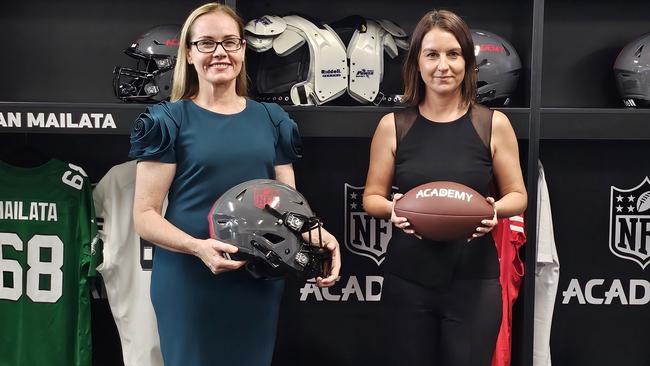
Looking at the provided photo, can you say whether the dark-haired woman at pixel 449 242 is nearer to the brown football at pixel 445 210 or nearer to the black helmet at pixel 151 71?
the brown football at pixel 445 210

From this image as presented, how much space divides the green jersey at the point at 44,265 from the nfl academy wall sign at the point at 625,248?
1.91m

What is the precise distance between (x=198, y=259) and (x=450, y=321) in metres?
0.73

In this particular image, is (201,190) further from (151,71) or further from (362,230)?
(362,230)

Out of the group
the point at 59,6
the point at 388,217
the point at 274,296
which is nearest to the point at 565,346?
the point at 388,217

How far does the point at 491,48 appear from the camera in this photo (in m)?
2.56

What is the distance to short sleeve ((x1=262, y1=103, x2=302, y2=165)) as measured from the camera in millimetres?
2074

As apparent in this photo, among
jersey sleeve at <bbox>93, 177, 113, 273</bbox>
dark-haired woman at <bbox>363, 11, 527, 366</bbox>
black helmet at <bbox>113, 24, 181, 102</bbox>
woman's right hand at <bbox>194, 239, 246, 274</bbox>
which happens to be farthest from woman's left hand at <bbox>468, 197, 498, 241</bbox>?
jersey sleeve at <bbox>93, 177, 113, 273</bbox>

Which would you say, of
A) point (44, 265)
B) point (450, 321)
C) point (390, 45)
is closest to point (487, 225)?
point (450, 321)

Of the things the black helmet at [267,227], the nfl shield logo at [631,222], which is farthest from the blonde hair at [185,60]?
the nfl shield logo at [631,222]

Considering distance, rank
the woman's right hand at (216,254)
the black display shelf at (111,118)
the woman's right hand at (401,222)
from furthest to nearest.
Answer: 1. the black display shelf at (111,118)
2. the woman's right hand at (401,222)
3. the woman's right hand at (216,254)

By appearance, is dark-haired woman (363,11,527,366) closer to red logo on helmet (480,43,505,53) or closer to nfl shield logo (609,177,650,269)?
red logo on helmet (480,43,505,53)

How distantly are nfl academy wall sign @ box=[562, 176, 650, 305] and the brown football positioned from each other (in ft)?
3.97

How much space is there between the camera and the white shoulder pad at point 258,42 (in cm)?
249

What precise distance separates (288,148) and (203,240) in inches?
15.5
